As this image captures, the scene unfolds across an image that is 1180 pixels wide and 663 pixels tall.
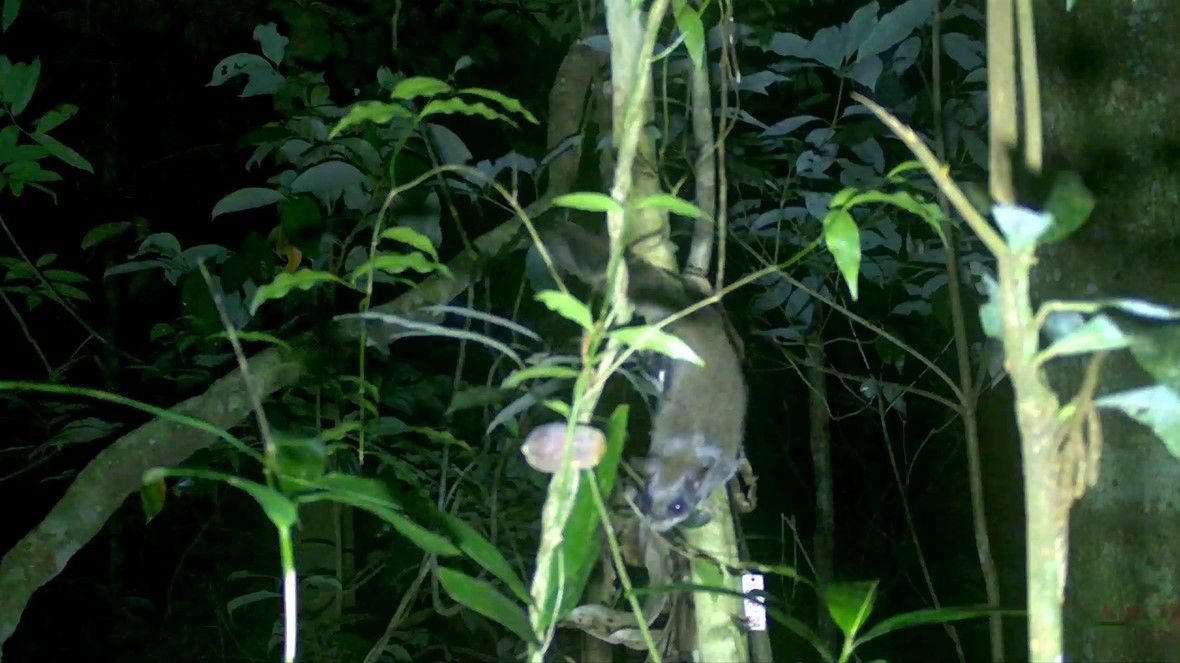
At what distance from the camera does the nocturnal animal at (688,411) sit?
2.46 feet

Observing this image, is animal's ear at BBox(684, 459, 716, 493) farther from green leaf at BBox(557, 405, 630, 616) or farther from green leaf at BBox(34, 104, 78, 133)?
green leaf at BBox(34, 104, 78, 133)

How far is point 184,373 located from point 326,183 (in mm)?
621

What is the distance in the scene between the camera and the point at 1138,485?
778 mm

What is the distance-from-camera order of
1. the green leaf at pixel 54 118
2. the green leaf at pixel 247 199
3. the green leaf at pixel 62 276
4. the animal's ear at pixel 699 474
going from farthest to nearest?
1. the green leaf at pixel 62 276
2. the green leaf at pixel 54 118
3. the green leaf at pixel 247 199
4. the animal's ear at pixel 699 474

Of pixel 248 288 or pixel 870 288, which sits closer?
pixel 248 288

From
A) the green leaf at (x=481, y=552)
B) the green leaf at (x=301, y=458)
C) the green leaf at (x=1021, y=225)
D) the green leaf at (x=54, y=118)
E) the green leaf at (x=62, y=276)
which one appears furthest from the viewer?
the green leaf at (x=62, y=276)

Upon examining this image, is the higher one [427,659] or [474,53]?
[474,53]

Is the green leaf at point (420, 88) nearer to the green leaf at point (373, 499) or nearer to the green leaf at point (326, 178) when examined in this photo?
the green leaf at point (326, 178)

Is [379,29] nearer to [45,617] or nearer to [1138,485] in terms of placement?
[1138,485]

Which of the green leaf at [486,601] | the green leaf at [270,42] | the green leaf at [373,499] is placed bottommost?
the green leaf at [486,601]

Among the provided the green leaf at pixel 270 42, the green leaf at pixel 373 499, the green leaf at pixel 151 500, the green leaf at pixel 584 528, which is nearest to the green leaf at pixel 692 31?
the green leaf at pixel 584 528

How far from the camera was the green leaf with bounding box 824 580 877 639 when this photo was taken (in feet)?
1.91

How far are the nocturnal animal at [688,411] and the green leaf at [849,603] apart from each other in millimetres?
149

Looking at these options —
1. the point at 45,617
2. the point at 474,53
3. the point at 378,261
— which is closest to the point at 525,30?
the point at 474,53
